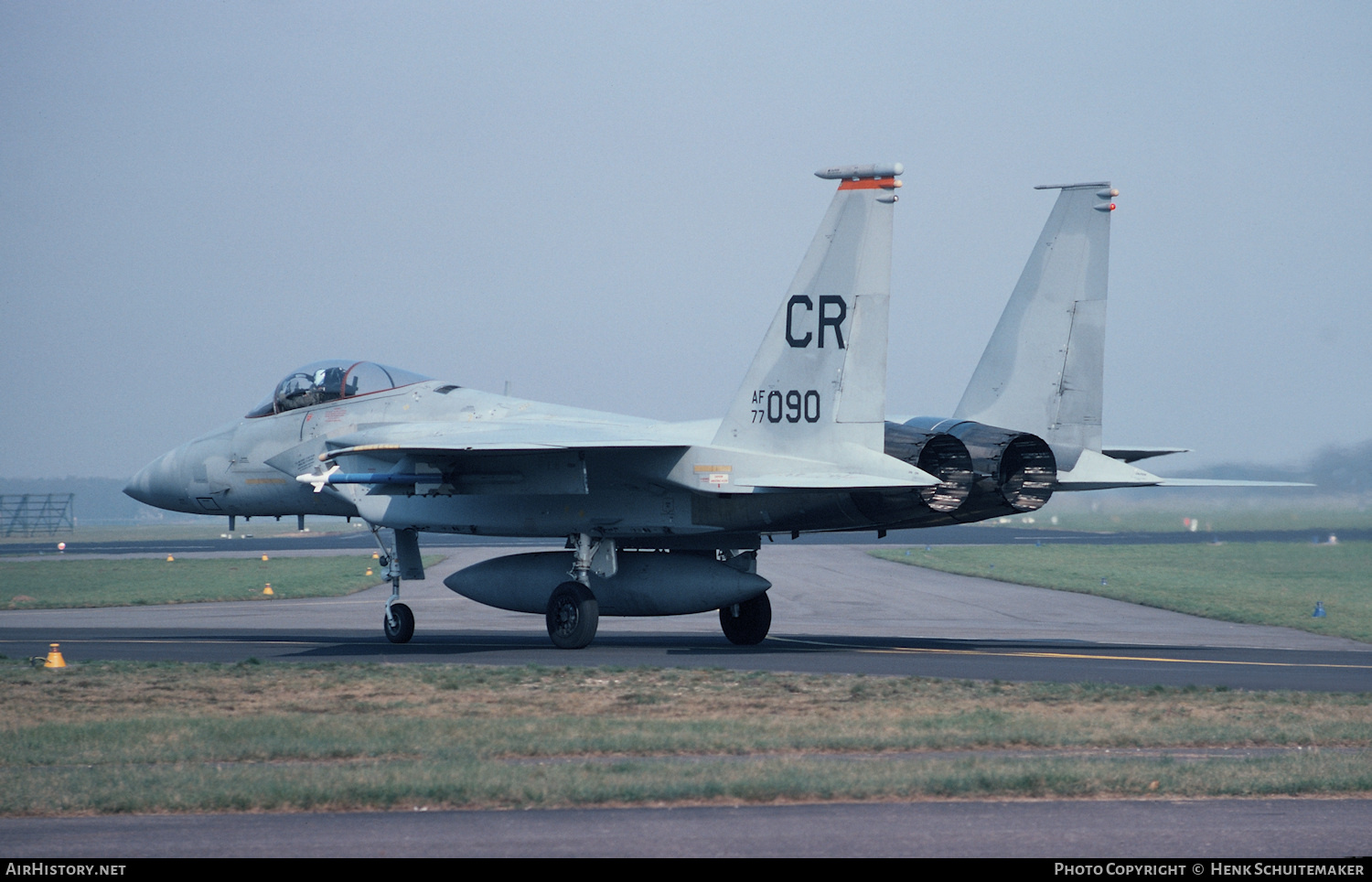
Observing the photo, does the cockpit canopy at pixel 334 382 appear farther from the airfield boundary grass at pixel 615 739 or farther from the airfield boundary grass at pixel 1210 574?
the airfield boundary grass at pixel 1210 574

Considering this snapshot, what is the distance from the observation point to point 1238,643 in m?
20.2

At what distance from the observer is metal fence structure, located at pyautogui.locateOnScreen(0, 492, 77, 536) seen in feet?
295

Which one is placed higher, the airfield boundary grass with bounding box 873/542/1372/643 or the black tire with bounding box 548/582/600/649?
the black tire with bounding box 548/582/600/649

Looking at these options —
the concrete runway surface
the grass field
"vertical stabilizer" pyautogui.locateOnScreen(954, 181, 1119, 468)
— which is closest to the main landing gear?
the concrete runway surface

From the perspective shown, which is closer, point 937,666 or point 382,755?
point 382,755

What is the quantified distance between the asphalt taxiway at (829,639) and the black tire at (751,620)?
32cm

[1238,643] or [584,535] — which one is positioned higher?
[584,535]

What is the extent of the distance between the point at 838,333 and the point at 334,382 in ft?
27.8

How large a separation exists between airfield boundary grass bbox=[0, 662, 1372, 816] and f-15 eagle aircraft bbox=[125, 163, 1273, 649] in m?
3.19

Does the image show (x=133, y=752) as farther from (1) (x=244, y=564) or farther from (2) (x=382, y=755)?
(1) (x=244, y=564)

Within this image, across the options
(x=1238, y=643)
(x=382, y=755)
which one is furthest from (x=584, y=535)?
(x=1238, y=643)

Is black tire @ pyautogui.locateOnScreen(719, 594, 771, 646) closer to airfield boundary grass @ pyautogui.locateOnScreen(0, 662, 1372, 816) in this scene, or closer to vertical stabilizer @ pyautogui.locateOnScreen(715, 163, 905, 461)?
vertical stabilizer @ pyautogui.locateOnScreen(715, 163, 905, 461)

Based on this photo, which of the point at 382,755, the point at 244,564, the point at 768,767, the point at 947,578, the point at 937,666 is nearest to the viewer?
the point at 768,767
